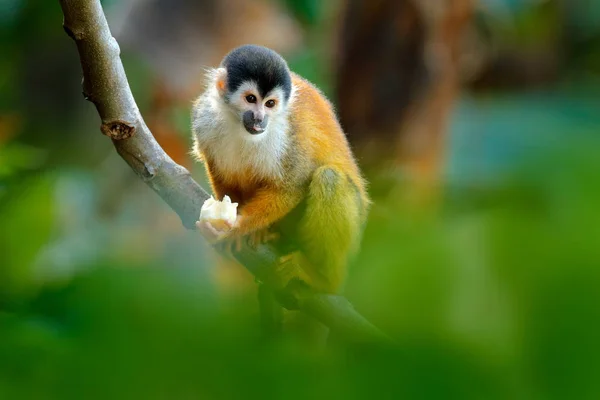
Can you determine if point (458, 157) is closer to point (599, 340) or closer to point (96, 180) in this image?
point (96, 180)

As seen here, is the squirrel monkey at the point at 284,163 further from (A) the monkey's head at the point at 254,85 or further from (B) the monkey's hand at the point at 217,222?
(B) the monkey's hand at the point at 217,222

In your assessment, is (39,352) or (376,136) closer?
(39,352)

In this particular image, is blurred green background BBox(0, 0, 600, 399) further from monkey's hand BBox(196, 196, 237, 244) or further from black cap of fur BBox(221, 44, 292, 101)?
black cap of fur BBox(221, 44, 292, 101)

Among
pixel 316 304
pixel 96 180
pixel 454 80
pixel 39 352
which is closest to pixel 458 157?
pixel 454 80

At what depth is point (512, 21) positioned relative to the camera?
8.21 metres

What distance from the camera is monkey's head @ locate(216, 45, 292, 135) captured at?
2.49 meters

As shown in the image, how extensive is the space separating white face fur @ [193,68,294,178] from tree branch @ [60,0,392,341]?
0.83 m

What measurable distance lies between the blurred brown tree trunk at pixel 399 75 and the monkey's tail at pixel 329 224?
3.01 metres

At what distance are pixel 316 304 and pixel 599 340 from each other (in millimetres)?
1185

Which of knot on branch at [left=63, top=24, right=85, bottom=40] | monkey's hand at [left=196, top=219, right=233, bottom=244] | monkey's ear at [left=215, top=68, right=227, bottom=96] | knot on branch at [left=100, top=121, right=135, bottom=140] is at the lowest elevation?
knot on branch at [left=63, top=24, right=85, bottom=40]

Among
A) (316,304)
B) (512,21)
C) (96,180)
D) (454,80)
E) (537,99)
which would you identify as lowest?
(316,304)

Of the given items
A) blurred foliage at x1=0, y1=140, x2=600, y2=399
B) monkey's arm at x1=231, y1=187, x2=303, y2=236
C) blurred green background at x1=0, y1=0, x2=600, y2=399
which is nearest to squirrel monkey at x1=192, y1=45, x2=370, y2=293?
monkey's arm at x1=231, y1=187, x2=303, y2=236

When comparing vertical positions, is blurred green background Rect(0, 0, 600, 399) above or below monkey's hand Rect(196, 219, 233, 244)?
below

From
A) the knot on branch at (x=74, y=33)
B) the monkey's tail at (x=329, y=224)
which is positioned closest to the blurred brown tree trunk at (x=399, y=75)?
the monkey's tail at (x=329, y=224)
